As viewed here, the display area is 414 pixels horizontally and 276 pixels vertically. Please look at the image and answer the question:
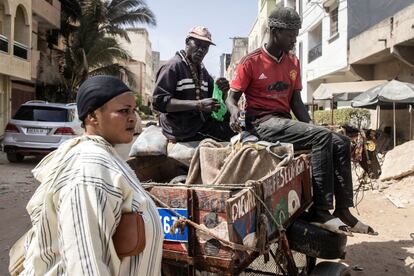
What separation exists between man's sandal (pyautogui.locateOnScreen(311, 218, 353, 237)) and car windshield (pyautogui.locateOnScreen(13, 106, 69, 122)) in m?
10.4

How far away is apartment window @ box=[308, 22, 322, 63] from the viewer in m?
24.8

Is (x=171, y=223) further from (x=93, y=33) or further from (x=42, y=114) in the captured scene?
(x=93, y=33)

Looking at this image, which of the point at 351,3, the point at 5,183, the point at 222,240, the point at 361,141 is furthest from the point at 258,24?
the point at 222,240

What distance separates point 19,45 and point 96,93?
63.3 ft

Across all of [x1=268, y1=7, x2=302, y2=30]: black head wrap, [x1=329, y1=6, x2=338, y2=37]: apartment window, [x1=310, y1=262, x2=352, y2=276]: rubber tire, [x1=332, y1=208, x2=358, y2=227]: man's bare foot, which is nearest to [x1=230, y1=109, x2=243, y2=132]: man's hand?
[x1=268, y1=7, x2=302, y2=30]: black head wrap

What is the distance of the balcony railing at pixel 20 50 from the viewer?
18891 millimetres

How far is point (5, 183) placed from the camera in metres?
9.81

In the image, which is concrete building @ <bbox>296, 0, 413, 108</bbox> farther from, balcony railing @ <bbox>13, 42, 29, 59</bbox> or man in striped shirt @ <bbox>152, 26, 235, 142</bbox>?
balcony railing @ <bbox>13, 42, 29, 59</bbox>

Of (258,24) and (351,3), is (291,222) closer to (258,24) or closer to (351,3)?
(351,3)

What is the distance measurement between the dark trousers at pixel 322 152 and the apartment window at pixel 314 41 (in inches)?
845

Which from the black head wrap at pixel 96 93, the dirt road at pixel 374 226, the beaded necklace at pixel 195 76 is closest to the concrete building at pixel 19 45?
the dirt road at pixel 374 226

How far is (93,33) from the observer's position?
25.8 m

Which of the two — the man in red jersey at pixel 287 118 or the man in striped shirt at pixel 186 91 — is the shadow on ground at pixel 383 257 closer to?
the man in red jersey at pixel 287 118

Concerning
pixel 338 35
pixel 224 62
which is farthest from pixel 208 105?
pixel 224 62
